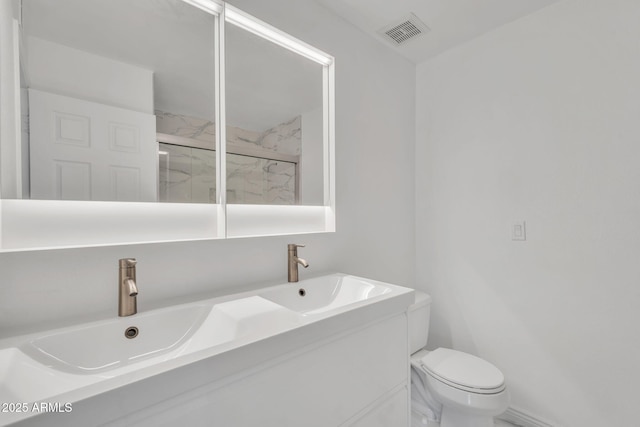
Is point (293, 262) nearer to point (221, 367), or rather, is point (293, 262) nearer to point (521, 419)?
point (221, 367)

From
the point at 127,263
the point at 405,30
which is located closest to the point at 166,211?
the point at 127,263

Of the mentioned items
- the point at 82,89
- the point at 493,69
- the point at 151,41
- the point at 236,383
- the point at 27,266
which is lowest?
the point at 236,383

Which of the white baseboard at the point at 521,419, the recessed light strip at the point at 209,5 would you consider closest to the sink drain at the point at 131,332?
the recessed light strip at the point at 209,5

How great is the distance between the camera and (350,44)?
5.32 ft

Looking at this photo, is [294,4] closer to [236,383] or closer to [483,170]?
[483,170]

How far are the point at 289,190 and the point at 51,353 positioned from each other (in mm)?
975

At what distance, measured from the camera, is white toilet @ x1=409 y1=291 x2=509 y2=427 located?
1253 mm

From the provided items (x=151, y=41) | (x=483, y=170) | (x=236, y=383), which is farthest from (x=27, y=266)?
(x=483, y=170)

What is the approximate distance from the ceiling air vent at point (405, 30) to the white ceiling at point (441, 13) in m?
0.03

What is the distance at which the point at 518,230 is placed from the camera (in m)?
1.61

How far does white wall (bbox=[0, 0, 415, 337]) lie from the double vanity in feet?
0.39

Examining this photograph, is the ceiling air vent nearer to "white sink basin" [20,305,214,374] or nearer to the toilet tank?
the toilet tank

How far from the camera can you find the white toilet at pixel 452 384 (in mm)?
1253

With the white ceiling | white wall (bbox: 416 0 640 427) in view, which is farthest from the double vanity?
the white ceiling
